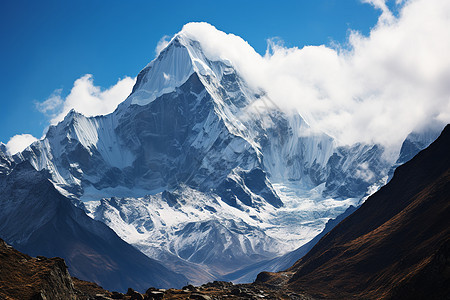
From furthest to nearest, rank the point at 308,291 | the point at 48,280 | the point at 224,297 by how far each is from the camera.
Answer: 1. the point at 308,291
2. the point at 224,297
3. the point at 48,280

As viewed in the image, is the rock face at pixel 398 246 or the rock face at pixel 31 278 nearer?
the rock face at pixel 31 278

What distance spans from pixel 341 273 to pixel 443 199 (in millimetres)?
38597

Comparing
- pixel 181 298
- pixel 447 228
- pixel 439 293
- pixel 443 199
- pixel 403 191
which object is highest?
pixel 403 191

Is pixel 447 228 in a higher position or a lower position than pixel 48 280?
higher

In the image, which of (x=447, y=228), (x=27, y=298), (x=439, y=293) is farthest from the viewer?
(x=447, y=228)

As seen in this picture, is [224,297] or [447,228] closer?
[224,297]

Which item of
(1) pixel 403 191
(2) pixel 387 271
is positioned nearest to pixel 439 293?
(2) pixel 387 271

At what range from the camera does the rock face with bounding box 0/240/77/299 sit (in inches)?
2408

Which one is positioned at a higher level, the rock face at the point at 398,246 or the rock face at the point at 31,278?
the rock face at the point at 398,246

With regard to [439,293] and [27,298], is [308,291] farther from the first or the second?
[27,298]

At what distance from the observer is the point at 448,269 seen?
89188mm

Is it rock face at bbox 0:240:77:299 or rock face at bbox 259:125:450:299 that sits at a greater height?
rock face at bbox 259:125:450:299

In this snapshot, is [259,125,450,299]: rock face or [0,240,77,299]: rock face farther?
[259,125,450,299]: rock face

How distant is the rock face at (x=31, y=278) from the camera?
6116 cm
